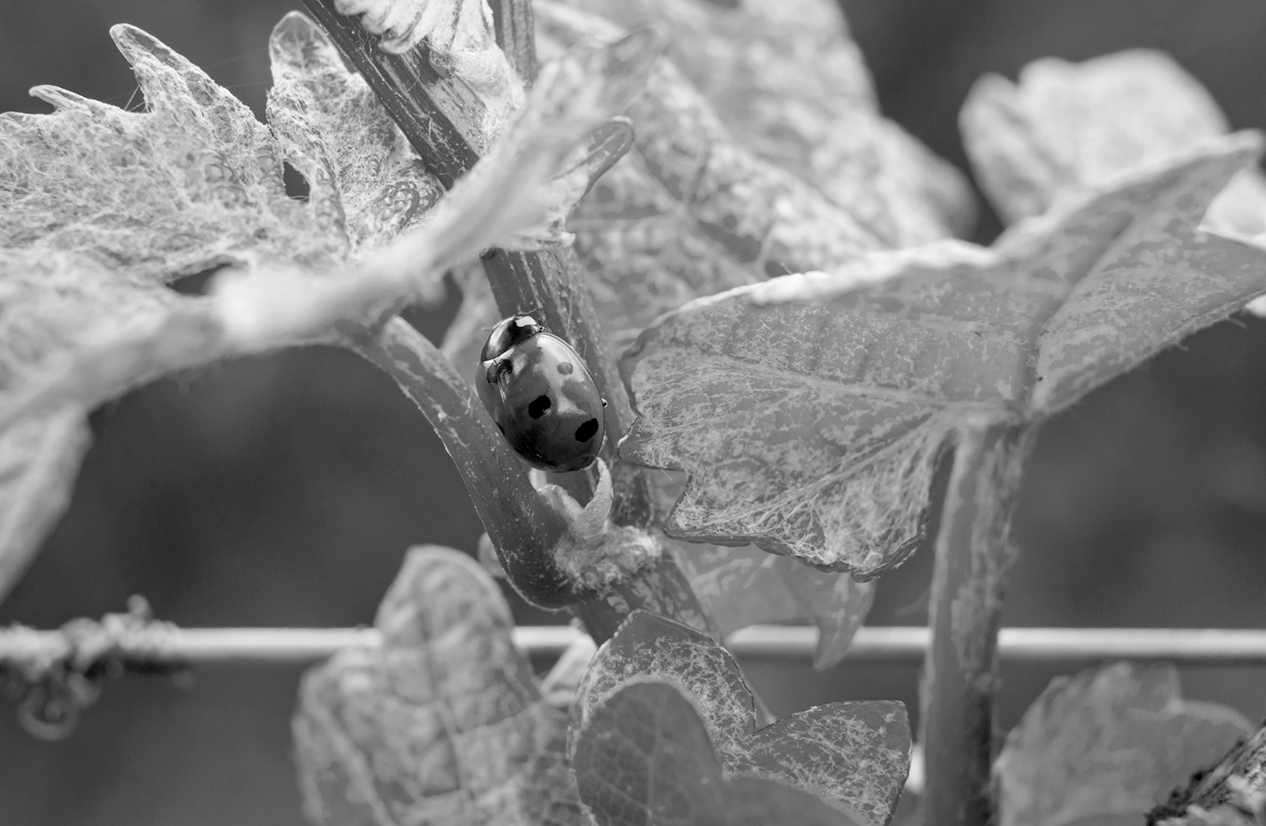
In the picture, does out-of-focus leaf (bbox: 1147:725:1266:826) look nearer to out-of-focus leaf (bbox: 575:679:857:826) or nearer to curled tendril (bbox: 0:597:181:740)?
out-of-focus leaf (bbox: 575:679:857:826)

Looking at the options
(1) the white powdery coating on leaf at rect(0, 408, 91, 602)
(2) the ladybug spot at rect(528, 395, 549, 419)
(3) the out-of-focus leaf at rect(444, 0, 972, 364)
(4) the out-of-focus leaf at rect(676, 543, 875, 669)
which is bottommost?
(4) the out-of-focus leaf at rect(676, 543, 875, 669)

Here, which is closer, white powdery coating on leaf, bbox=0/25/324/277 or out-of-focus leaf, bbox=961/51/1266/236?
white powdery coating on leaf, bbox=0/25/324/277

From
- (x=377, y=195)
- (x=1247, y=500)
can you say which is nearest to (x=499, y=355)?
(x=377, y=195)

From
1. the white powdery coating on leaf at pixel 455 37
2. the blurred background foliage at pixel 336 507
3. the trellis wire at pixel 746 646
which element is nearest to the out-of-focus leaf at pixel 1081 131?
the trellis wire at pixel 746 646

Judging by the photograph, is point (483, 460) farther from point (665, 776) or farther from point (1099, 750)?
point (1099, 750)

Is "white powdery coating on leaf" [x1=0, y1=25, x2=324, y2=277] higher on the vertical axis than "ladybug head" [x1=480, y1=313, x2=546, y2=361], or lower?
higher

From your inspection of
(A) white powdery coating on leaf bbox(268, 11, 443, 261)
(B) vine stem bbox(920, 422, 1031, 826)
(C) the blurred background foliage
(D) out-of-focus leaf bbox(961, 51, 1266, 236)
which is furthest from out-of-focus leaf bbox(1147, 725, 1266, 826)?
(C) the blurred background foliage

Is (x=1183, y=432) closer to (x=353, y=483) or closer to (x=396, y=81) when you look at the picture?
(x=353, y=483)
